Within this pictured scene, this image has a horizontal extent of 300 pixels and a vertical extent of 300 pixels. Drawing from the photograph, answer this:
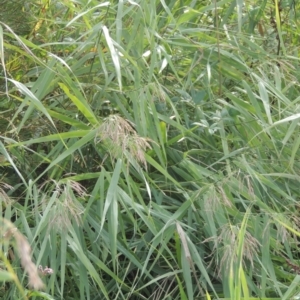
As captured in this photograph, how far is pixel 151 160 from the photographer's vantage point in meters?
1.39

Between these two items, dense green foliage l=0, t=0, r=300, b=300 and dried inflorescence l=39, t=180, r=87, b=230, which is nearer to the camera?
dried inflorescence l=39, t=180, r=87, b=230

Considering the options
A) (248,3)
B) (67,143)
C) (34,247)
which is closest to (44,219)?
(34,247)

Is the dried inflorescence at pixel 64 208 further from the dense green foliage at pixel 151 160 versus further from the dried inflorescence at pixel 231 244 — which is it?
the dried inflorescence at pixel 231 244

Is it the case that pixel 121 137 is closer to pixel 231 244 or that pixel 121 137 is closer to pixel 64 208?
Answer: pixel 64 208

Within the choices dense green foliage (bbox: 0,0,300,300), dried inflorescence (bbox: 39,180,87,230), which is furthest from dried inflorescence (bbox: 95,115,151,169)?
dried inflorescence (bbox: 39,180,87,230)

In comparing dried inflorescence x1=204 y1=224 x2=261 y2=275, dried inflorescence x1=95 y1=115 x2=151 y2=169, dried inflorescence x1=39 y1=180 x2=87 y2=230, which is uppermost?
dried inflorescence x1=95 y1=115 x2=151 y2=169

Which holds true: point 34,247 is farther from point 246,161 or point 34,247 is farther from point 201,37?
point 201,37

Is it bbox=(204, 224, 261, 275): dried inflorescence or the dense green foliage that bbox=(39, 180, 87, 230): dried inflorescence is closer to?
the dense green foliage

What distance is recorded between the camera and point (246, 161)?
1463mm

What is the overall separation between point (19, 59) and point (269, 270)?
0.80 metres

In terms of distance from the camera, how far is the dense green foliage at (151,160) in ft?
4.24

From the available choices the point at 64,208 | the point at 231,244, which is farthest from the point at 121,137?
the point at 231,244

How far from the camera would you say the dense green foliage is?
1293mm

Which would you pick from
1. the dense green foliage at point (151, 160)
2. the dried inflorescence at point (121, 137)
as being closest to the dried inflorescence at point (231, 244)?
the dense green foliage at point (151, 160)
